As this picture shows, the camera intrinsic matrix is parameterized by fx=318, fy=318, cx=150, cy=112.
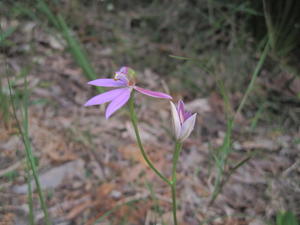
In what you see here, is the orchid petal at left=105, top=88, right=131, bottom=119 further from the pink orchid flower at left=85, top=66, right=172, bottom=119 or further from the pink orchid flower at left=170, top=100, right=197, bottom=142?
the pink orchid flower at left=170, top=100, right=197, bottom=142

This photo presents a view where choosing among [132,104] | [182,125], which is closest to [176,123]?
[182,125]

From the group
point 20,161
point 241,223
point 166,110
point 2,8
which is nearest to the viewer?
point 241,223

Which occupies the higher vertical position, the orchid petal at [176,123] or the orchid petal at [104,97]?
the orchid petal at [104,97]

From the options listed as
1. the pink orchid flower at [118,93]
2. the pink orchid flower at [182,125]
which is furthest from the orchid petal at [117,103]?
the pink orchid flower at [182,125]

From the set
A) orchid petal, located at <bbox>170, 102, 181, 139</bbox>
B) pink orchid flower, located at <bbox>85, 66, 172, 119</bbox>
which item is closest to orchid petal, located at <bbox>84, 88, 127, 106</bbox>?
pink orchid flower, located at <bbox>85, 66, 172, 119</bbox>

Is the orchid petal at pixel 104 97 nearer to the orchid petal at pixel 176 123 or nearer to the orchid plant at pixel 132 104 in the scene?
the orchid plant at pixel 132 104

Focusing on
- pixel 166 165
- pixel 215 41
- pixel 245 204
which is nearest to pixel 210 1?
pixel 215 41

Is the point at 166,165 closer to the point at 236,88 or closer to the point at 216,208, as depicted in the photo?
the point at 216,208

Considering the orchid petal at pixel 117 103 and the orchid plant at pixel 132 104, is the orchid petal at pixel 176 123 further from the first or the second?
the orchid petal at pixel 117 103
